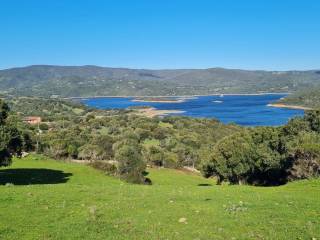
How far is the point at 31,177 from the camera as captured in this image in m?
43.9

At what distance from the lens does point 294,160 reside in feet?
146

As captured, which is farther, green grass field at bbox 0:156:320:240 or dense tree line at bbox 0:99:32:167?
dense tree line at bbox 0:99:32:167

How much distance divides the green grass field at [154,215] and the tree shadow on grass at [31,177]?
1686 cm

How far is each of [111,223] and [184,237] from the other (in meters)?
3.12

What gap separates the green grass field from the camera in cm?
1490

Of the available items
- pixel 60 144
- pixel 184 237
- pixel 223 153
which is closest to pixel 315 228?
pixel 184 237

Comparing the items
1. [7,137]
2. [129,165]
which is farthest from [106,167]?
[7,137]

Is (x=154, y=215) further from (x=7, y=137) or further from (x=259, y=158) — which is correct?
(x=259, y=158)

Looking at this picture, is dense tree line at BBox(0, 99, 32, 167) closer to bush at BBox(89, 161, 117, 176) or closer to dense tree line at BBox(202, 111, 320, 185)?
bush at BBox(89, 161, 117, 176)

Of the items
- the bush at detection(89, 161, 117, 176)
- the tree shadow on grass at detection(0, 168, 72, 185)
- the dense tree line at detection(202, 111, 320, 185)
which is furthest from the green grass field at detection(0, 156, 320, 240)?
the bush at detection(89, 161, 117, 176)

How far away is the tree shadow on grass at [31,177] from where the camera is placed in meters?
40.3

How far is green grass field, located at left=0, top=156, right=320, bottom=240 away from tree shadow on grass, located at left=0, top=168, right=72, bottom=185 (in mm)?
16861

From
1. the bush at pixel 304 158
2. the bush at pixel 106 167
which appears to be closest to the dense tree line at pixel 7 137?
the bush at pixel 106 167

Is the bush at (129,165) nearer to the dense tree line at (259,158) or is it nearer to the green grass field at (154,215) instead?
the dense tree line at (259,158)
